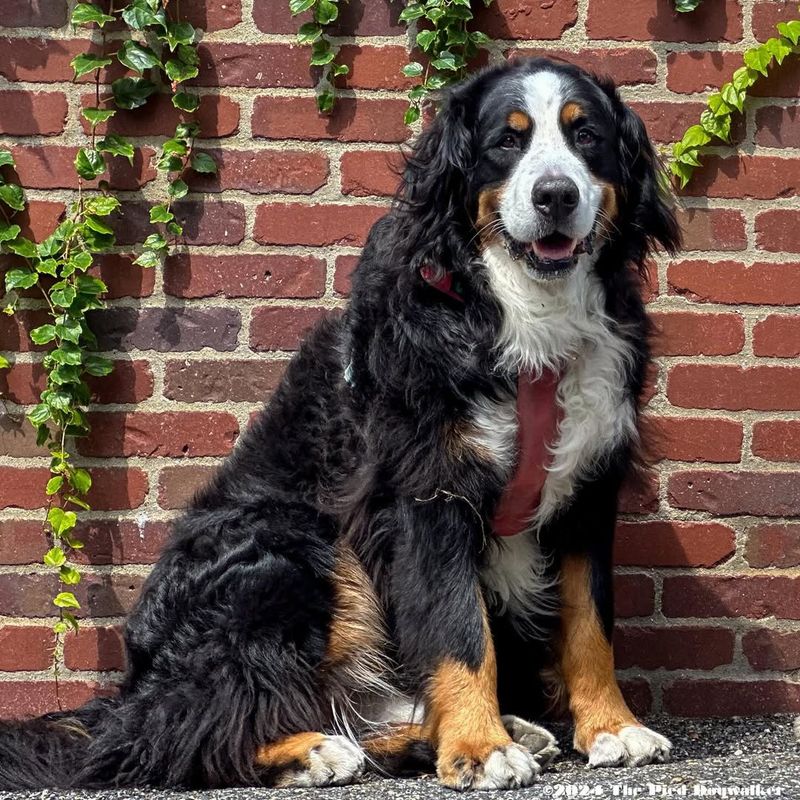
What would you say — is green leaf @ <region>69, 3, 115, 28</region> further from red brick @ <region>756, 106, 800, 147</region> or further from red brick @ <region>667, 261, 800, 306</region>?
red brick @ <region>756, 106, 800, 147</region>

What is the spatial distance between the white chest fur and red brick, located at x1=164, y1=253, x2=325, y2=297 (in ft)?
2.71

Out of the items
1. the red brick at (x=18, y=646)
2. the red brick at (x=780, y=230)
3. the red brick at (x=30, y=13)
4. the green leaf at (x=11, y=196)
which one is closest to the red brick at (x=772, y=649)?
the red brick at (x=780, y=230)

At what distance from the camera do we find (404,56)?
149 inches

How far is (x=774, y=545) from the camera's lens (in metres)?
3.87

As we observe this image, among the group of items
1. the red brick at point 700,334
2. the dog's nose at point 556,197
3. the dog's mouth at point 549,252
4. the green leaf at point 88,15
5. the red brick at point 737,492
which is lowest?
the red brick at point 737,492

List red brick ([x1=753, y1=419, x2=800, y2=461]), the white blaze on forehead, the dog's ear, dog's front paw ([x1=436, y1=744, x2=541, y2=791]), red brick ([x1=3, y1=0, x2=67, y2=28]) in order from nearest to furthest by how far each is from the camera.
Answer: dog's front paw ([x1=436, y1=744, x2=541, y2=791]) → the white blaze on forehead → the dog's ear → red brick ([x1=3, y1=0, x2=67, y2=28]) → red brick ([x1=753, y1=419, x2=800, y2=461])

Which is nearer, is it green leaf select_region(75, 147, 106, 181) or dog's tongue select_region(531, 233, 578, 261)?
dog's tongue select_region(531, 233, 578, 261)

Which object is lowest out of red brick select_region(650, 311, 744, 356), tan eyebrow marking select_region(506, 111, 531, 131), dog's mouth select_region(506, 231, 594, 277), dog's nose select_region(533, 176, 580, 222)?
red brick select_region(650, 311, 744, 356)

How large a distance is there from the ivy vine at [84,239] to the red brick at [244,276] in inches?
3.3

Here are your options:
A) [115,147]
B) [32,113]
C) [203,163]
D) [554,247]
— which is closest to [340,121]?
[203,163]

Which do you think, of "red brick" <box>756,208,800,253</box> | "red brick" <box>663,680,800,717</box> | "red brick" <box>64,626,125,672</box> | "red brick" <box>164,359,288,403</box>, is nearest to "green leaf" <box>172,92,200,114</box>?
"red brick" <box>164,359,288,403</box>

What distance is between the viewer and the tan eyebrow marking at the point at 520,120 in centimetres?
310

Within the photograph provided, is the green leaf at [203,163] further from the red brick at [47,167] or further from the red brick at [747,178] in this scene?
the red brick at [747,178]

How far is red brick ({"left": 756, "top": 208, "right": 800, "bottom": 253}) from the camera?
3.81m
